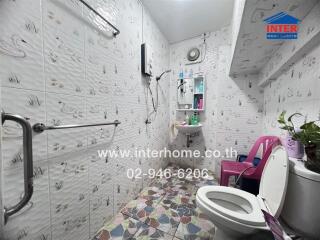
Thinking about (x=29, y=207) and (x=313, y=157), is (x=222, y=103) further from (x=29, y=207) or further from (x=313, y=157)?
(x=29, y=207)

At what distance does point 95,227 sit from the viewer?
1175mm

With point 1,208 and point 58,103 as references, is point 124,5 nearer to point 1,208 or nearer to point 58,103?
point 58,103

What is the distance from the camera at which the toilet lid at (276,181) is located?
88 centimetres

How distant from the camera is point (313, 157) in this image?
78cm

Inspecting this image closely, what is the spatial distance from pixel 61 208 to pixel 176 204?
1.17 meters

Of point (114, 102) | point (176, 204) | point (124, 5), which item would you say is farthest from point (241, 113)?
point (124, 5)

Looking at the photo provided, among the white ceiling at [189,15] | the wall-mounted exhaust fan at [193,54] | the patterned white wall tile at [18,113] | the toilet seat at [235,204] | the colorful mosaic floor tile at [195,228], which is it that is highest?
the white ceiling at [189,15]

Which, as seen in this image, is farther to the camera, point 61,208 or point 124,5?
point 124,5

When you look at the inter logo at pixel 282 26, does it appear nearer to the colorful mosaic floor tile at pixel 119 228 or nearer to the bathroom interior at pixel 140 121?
the bathroom interior at pixel 140 121

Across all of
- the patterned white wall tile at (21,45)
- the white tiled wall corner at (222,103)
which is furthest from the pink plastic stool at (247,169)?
the patterned white wall tile at (21,45)

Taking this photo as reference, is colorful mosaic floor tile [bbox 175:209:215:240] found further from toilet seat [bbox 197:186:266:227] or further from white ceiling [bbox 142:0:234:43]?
white ceiling [bbox 142:0:234:43]

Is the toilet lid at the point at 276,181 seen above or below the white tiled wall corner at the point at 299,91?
below

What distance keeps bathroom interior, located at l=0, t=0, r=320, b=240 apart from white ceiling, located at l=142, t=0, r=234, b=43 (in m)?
0.02


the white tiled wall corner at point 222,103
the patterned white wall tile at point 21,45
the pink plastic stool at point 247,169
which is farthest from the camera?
the white tiled wall corner at point 222,103
